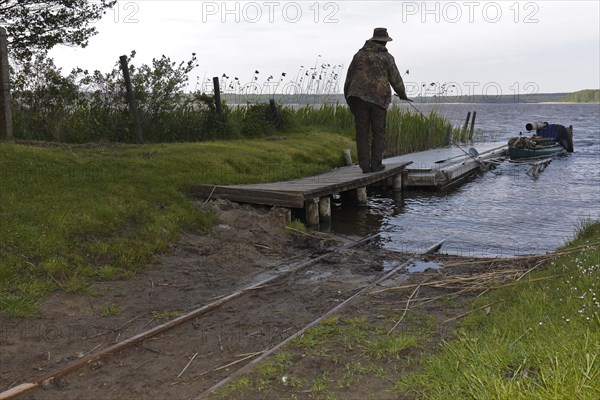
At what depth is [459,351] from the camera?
164 inches

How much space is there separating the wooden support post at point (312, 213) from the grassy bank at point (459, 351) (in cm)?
507

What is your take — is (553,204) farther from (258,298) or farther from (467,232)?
(258,298)

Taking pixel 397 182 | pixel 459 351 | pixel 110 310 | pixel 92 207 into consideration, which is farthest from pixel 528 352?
pixel 397 182

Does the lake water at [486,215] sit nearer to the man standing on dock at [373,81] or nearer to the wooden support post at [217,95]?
the man standing on dock at [373,81]

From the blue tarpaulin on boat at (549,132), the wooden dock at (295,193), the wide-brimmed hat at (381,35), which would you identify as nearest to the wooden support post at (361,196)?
the wooden dock at (295,193)

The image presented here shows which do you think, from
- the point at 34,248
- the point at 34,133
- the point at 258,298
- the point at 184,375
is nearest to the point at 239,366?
the point at 184,375

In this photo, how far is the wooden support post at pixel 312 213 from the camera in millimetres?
10945

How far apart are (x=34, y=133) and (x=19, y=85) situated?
4.04 ft

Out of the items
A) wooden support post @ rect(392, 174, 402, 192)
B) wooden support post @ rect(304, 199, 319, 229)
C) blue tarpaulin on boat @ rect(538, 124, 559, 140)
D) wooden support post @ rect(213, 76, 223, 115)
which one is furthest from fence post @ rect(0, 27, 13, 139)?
blue tarpaulin on boat @ rect(538, 124, 559, 140)

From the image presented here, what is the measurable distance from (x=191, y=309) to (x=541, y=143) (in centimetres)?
2351

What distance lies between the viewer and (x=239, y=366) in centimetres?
458

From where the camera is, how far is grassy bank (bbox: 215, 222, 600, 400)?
3.48 meters

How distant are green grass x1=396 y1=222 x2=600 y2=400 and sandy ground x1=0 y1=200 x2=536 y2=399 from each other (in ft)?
1.41

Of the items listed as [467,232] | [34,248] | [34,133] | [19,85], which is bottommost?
[467,232]
